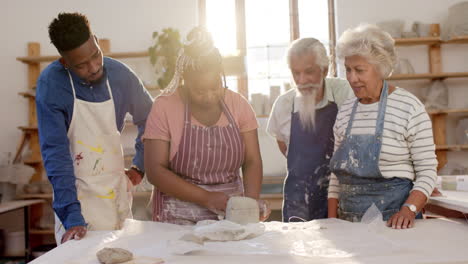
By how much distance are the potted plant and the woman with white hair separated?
2.65 m

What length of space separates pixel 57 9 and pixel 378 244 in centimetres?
429

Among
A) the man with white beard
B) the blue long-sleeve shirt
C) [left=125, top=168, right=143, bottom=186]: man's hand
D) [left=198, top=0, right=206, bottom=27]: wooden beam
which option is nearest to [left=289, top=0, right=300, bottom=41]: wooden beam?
[left=198, top=0, right=206, bottom=27]: wooden beam

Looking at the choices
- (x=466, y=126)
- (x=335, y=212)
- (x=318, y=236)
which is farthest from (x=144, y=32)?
(x=318, y=236)

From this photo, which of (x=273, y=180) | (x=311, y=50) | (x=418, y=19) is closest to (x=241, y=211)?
(x=311, y=50)

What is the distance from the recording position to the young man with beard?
61.9 inches

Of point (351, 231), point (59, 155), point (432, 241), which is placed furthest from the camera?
Answer: point (59, 155)

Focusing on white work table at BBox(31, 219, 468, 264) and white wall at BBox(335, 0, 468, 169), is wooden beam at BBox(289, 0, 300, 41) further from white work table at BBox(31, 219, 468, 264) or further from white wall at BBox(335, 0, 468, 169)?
white work table at BBox(31, 219, 468, 264)

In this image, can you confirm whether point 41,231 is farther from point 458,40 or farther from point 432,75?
point 458,40

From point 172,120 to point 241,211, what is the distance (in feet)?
1.33

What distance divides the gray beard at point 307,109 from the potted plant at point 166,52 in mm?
Result: 2188

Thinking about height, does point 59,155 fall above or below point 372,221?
above

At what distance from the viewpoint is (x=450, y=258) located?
3.58 feet

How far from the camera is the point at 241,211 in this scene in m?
1.47

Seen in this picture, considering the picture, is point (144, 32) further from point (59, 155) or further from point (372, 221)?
point (372, 221)
